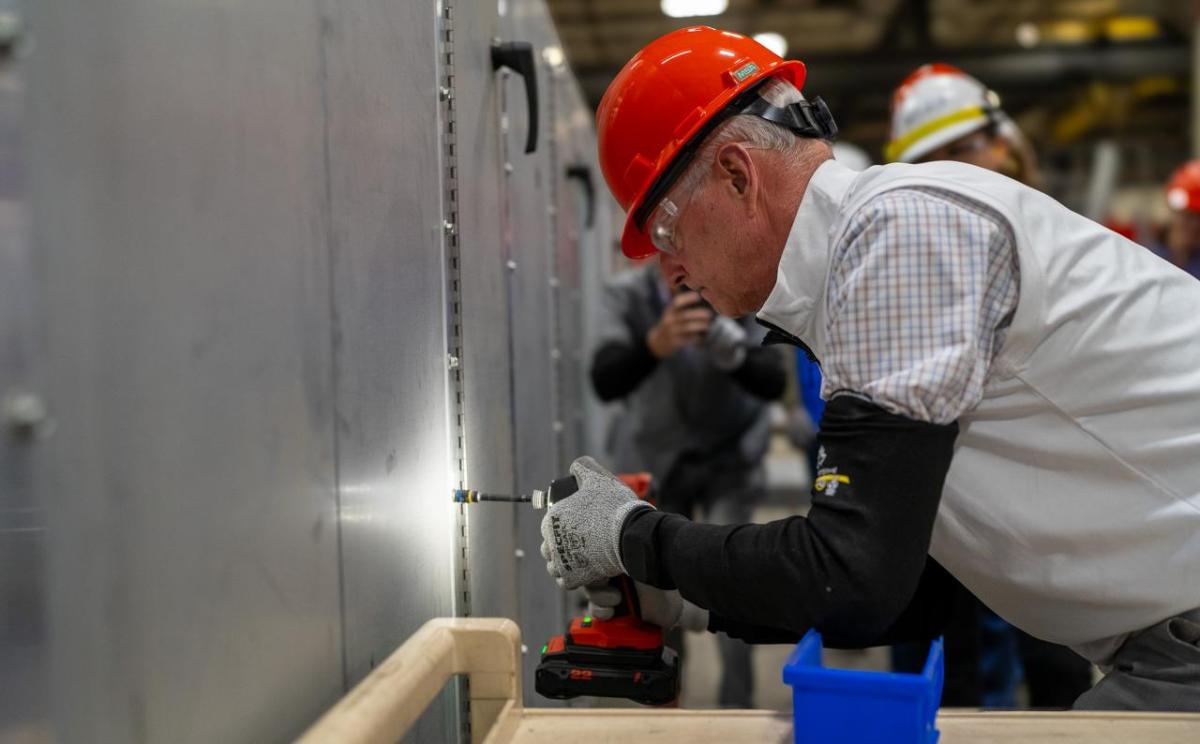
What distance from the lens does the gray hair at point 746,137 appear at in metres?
1.31

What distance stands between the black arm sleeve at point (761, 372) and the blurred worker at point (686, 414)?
35 mm

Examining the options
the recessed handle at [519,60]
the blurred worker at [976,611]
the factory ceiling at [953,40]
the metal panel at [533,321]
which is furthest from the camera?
the factory ceiling at [953,40]

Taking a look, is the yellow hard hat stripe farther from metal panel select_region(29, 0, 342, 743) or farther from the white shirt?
metal panel select_region(29, 0, 342, 743)

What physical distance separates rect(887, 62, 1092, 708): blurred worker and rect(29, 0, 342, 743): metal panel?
1929 mm

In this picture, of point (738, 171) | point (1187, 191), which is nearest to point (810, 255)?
point (738, 171)

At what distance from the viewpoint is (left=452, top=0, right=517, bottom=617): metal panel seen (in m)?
1.64

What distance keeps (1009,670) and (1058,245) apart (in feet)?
7.38

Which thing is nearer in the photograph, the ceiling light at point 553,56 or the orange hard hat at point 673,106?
the orange hard hat at point 673,106

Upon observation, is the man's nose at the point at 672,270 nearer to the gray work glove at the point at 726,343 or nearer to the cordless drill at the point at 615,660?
the cordless drill at the point at 615,660

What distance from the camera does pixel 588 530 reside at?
1256mm

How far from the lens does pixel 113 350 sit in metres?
0.69

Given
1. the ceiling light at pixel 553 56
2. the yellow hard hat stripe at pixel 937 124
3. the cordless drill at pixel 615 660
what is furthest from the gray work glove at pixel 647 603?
the yellow hard hat stripe at pixel 937 124

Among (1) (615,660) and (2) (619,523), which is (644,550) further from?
(1) (615,660)

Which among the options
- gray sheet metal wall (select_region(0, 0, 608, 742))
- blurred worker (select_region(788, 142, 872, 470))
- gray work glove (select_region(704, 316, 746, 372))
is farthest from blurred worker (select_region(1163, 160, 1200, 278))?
gray sheet metal wall (select_region(0, 0, 608, 742))
